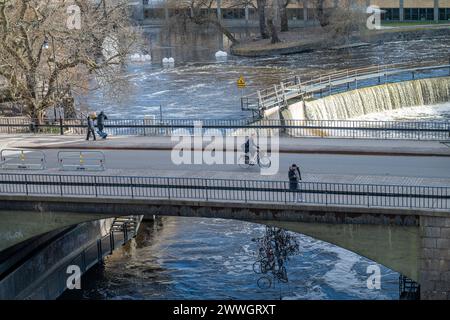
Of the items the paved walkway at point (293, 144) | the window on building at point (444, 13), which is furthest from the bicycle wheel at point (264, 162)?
the window on building at point (444, 13)

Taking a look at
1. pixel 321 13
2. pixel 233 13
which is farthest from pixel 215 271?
pixel 233 13

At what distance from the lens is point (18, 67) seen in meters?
52.9

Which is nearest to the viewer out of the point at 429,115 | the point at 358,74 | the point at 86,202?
the point at 86,202

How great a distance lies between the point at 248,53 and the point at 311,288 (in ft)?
218

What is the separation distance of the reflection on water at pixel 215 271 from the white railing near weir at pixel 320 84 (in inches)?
568

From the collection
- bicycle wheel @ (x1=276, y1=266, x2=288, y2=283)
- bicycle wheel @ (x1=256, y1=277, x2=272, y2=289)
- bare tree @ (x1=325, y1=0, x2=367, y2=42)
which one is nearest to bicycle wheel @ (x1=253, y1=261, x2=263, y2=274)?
bicycle wheel @ (x1=256, y1=277, x2=272, y2=289)

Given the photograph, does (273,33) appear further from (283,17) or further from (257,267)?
(257,267)

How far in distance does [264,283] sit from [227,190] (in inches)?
243

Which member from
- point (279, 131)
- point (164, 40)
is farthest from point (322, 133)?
point (164, 40)

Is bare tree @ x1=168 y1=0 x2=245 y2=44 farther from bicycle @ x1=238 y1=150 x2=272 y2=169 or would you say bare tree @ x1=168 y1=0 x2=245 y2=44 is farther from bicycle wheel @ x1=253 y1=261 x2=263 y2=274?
bicycle @ x1=238 y1=150 x2=272 y2=169

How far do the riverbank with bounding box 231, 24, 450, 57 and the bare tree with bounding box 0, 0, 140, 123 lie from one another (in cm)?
4399

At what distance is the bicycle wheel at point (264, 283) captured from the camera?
120ft

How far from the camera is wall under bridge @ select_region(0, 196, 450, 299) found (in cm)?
2920
